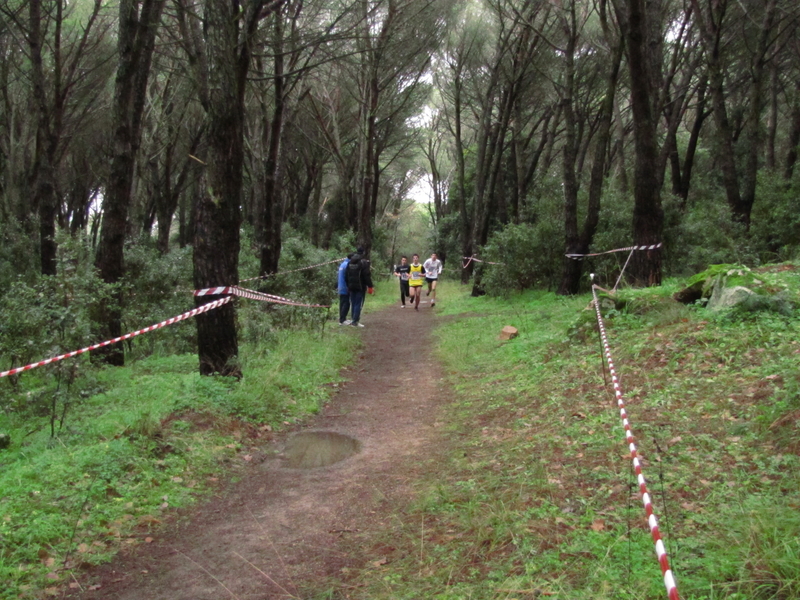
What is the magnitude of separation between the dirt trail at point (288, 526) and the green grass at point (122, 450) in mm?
256

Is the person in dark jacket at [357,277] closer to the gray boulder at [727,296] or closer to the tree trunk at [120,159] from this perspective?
the tree trunk at [120,159]

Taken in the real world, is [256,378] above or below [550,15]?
below

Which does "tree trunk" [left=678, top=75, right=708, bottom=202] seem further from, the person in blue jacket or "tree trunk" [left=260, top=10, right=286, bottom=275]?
"tree trunk" [left=260, top=10, right=286, bottom=275]

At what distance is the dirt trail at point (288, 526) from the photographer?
3551 mm

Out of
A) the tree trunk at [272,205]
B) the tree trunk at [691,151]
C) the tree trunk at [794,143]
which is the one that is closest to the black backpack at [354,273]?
the tree trunk at [272,205]

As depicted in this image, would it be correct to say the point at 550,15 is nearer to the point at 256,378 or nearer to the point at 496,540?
the point at 256,378

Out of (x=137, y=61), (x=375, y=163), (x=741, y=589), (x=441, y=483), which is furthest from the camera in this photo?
(x=375, y=163)


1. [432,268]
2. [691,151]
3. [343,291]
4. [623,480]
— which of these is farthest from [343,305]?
[691,151]

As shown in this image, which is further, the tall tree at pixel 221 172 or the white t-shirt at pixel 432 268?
the white t-shirt at pixel 432 268

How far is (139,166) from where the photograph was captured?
20.6 meters

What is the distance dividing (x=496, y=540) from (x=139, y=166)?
20055 millimetres

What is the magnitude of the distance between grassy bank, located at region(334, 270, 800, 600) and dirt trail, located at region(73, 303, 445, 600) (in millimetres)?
249

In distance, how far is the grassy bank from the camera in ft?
9.90

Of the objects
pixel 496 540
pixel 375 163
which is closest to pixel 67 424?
pixel 496 540
